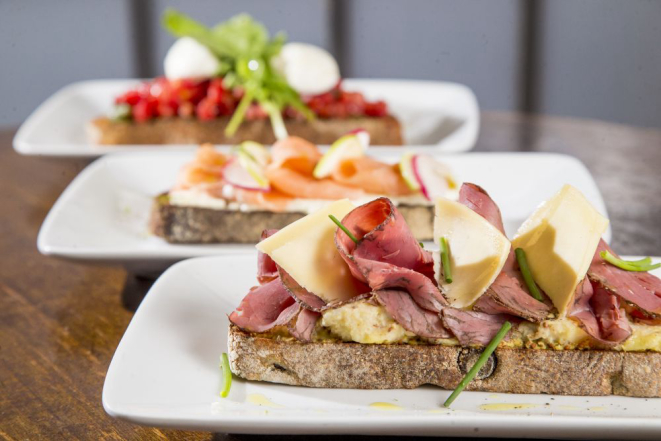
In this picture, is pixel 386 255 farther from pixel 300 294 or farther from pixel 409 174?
pixel 409 174

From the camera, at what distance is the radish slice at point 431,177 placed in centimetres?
291

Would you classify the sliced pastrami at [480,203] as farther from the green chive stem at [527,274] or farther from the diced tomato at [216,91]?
the diced tomato at [216,91]

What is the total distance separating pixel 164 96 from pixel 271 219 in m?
2.03

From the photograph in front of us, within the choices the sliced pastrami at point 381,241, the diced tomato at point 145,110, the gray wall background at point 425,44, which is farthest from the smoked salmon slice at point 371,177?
the gray wall background at point 425,44

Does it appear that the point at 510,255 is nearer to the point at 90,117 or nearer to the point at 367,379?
the point at 367,379

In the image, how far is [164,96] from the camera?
467 centimetres

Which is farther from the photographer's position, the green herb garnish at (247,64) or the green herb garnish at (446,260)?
the green herb garnish at (247,64)

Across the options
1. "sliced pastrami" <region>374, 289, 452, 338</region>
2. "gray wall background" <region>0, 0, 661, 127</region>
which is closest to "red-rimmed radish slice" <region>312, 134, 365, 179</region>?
"sliced pastrami" <region>374, 289, 452, 338</region>

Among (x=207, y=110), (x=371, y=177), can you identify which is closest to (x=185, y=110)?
(x=207, y=110)

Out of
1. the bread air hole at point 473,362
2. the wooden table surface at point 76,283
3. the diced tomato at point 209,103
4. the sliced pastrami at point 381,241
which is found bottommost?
the wooden table surface at point 76,283

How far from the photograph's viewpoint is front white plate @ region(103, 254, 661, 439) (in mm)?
1499

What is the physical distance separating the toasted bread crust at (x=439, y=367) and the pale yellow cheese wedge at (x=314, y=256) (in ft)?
0.43

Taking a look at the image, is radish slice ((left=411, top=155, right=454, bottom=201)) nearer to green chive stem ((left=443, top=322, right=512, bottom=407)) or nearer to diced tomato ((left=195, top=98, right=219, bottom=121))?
green chive stem ((left=443, top=322, right=512, bottom=407))

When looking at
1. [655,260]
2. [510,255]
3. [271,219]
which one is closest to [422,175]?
[271,219]
